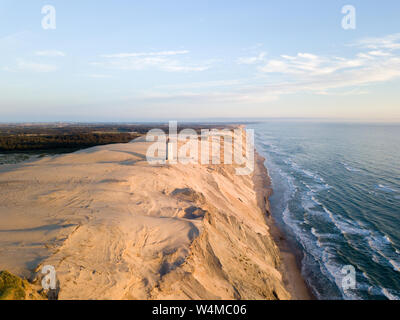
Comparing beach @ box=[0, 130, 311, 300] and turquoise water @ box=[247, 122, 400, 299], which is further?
turquoise water @ box=[247, 122, 400, 299]

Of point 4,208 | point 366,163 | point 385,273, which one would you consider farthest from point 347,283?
point 366,163

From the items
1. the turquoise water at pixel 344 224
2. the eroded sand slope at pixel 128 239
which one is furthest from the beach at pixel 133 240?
the turquoise water at pixel 344 224

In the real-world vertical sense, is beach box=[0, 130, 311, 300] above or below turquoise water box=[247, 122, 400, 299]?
above

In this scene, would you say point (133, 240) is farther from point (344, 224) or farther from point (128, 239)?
point (344, 224)

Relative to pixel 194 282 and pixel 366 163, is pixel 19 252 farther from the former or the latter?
pixel 366 163
